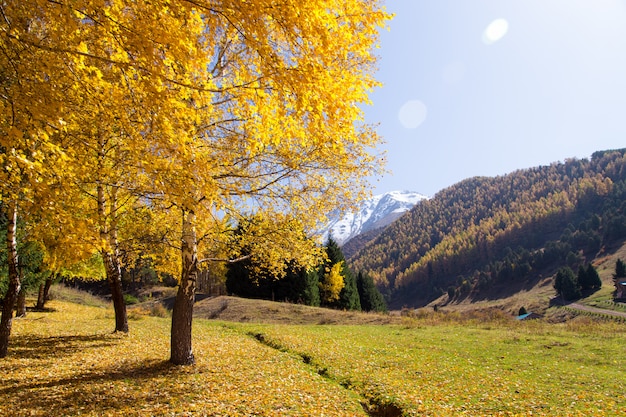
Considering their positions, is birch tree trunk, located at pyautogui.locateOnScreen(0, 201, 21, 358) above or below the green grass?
above

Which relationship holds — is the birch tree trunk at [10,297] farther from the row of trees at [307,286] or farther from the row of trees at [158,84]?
the row of trees at [307,286]

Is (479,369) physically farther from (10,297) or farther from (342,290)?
(342,290)

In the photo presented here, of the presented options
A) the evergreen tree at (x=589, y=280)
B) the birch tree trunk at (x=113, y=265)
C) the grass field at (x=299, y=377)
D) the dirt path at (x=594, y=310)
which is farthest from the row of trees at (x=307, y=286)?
the evergreen tree at (x=589, y=280)

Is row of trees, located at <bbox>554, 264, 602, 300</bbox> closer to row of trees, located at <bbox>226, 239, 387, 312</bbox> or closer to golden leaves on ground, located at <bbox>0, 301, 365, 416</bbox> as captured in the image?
row of trees, located at <bbox>226, 239, 387, 312</bbox>

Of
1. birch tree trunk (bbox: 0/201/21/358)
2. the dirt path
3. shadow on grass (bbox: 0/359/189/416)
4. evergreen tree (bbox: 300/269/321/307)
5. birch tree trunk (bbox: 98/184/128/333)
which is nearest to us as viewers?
shadow on grass (bbox: 0/359/189/416)

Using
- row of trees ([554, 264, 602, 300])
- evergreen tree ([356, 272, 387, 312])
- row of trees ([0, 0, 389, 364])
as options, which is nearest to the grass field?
row of trees ([0, 0, 389, 364])

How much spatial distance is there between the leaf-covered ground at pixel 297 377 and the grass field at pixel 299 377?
34mm

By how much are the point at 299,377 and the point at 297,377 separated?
61mm

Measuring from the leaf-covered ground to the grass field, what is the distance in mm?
34

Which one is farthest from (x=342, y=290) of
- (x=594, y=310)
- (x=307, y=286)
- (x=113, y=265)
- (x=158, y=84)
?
(x=594, y=310)

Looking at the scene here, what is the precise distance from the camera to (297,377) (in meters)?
9.88

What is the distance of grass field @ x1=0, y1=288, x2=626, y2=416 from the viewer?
23.2ft

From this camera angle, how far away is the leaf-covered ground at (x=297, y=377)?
707cm

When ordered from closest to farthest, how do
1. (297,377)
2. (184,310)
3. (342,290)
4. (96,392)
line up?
1. (96,392)
2. (184,310)
3. (297,377)
4. (342,290)
